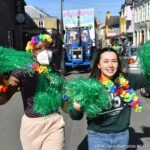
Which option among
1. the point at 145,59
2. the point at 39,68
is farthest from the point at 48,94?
the point at 145,59

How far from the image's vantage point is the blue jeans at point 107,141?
139 inches

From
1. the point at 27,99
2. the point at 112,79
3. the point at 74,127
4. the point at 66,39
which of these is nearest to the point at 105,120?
the point at 112,79

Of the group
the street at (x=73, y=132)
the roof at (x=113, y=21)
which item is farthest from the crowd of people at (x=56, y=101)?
the roof at (x=113, y=21)

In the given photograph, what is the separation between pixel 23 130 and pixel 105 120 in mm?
872

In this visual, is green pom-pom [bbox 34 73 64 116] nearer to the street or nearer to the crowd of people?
the crowd of people

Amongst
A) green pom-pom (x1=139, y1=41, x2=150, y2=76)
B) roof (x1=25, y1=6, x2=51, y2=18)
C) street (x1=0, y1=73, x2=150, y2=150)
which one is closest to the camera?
green pom-pom (x1=139, y1=41, x2=150, y2=76)

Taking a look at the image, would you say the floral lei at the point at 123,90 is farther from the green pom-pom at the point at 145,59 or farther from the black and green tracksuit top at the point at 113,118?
the green pom-pom at the point at 145,59

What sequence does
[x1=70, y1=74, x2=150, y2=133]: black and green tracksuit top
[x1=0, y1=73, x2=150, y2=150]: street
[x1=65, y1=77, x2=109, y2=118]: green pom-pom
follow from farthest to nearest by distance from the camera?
[x1=0, y1=73, x2=150, y2=150]: street < [x1=70, y1=74, x2=150, y2=133]: black and green tracksuit top < [x1=65, y1=77, x2=109, y2=118]: green pom-pom

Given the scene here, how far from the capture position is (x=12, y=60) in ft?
11.6

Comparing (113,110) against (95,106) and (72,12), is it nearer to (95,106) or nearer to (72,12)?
(95,106)

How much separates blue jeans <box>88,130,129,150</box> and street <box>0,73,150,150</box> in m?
1.73

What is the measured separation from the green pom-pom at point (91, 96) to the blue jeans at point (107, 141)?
0.69 feet

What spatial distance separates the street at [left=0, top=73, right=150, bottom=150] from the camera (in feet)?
20.5

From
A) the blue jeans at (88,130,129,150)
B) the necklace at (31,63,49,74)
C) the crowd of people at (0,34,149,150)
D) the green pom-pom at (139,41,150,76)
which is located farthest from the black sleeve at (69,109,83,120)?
the green pom-pom at (139,41,150,76)
